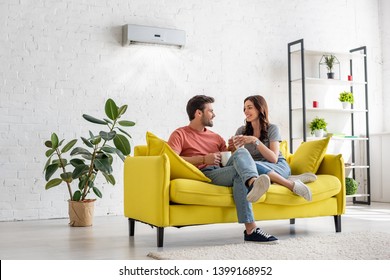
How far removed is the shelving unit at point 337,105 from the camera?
21.2ft

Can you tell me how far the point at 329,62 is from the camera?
21.6ft

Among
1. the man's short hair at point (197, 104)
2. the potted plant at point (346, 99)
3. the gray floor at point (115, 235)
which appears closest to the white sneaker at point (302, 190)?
the gray floor at point (115, 235)

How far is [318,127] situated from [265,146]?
2.77 metres

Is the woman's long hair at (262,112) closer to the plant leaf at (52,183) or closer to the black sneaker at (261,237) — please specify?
the black sneaker at (261,237)

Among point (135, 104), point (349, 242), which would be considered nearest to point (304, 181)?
point (349, 242)

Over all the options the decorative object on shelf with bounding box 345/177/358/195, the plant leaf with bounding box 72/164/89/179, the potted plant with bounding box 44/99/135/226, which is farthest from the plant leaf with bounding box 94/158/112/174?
the decorative object on shelf with bounding box 345/177/358/195

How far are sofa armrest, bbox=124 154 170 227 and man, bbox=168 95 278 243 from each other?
0.31m

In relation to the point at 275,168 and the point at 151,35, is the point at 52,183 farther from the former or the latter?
the point at 275,168

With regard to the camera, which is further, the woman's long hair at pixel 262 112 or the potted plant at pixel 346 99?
the potted plant at pixel 346 99

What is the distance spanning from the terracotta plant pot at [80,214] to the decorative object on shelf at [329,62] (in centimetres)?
336

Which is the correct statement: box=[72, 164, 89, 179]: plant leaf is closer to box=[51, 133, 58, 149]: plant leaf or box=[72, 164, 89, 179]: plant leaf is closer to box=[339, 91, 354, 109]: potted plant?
box=[51, 133, 58, 149]: plant leaf

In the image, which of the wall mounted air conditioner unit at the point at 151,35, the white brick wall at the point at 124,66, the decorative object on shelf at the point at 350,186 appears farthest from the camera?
the decorative object on shelf at the point at 350,186

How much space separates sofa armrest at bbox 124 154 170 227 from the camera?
3463 mm

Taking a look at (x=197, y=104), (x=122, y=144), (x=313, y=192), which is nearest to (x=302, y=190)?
(x=313, y=192)
